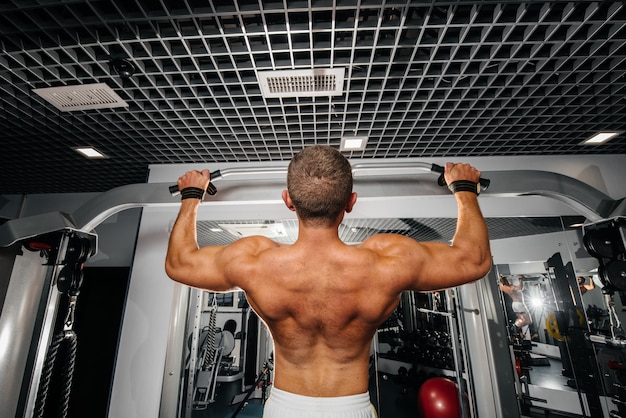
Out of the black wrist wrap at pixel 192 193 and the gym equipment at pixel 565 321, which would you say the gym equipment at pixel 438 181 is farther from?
the gym equipment at pixel 565 321

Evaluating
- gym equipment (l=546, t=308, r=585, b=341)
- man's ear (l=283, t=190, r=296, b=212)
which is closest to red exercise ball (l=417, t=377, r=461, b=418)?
gym equipment (l=546, t=308, r=585, b=341)

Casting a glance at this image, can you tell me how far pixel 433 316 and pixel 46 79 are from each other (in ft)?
26.8

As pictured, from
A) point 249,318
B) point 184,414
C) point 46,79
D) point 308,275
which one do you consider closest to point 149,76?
point 46,79

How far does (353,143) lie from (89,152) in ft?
9.30

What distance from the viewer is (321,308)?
1.14m

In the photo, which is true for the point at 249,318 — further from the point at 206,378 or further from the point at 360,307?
the point at 360,307

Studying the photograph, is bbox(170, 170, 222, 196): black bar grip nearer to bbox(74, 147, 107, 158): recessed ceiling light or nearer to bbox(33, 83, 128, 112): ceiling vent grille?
bbox(33, 83, 128, 112): ceiling vent grille

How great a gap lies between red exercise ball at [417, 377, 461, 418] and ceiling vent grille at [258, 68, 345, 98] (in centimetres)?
451

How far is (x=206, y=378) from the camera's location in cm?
513

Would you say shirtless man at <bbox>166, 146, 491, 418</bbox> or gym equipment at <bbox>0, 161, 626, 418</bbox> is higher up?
gym equipment at <bbox>0, 161, 626, 418</bbox>

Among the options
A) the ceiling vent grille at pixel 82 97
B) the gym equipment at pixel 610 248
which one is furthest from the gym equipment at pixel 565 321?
the ceiling vent grille at pixel 82 97

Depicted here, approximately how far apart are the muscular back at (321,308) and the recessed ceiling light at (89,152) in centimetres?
282

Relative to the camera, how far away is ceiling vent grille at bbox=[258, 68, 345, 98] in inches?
74.0

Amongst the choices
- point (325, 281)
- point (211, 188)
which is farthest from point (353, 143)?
point (325, 281)
